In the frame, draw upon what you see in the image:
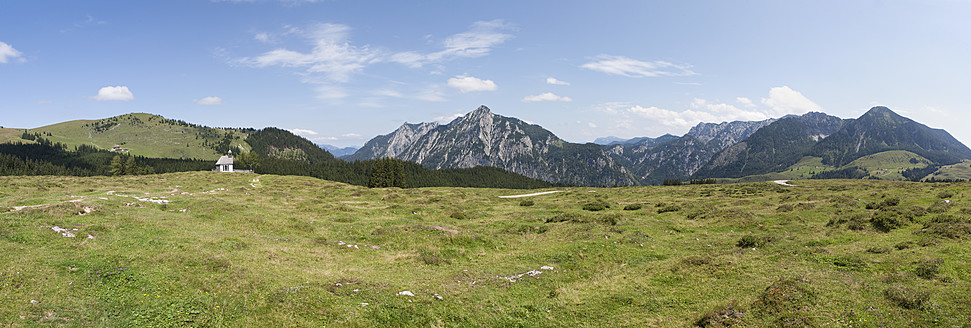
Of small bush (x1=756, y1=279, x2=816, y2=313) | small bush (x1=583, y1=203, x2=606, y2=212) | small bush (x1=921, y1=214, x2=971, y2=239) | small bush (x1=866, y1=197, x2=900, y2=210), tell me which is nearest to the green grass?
small bush (x1=756, y1=279, x2=816, y2=313)

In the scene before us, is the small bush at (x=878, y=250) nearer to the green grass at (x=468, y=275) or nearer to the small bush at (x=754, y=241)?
the green grass at (x=468, y=275)

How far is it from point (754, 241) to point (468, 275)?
1827cm

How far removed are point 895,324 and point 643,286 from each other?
7.65 metres

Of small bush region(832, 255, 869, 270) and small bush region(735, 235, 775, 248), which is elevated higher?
small bush region(832, 255, 869, 270)

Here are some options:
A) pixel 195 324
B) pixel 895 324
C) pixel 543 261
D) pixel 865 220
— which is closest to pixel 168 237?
pixel 195 324

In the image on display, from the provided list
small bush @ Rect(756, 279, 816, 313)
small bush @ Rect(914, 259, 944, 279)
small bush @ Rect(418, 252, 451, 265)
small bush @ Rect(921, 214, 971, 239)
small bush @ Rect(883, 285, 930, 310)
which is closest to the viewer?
small bush @ Rect(883, 285, 930, 310)

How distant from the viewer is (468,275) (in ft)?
64.0

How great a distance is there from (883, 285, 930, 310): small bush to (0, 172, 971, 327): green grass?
0.22 ft

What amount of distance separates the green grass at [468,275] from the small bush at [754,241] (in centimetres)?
8

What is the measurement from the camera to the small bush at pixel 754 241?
22.7 meters

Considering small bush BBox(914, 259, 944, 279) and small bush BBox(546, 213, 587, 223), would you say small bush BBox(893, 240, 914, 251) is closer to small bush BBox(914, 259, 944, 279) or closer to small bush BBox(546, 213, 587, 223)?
small bush BBox(914, 259, 944, 279)

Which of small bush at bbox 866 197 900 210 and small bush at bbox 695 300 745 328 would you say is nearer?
small bush at bbox 695 300 745 328

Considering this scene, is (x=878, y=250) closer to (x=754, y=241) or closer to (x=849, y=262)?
(x=849, y=262)

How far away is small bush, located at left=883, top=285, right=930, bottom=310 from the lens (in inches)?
457
